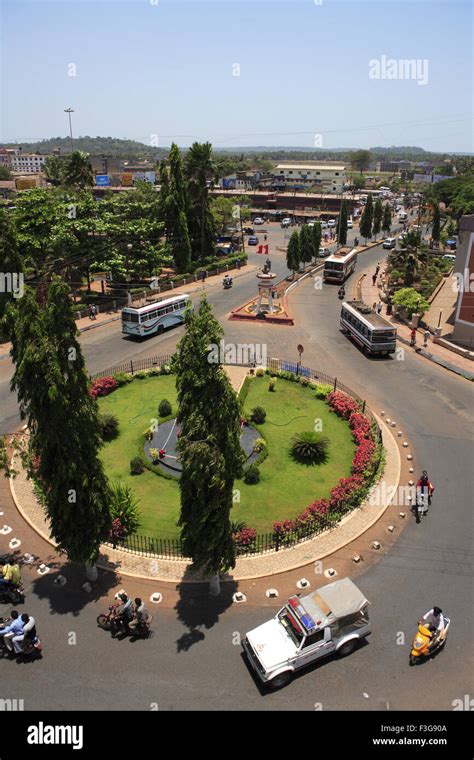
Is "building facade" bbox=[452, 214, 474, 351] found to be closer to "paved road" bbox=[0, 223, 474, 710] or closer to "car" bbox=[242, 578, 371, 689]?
"paved road" bbox=[0, 223, 474, 710]

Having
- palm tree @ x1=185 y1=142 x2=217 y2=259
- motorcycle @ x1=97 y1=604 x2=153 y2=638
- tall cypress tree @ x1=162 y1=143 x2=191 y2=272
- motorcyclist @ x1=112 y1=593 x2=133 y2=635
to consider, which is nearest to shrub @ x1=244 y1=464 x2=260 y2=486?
motorcycle @ x1=97 y1=604 x2=153 y2=638

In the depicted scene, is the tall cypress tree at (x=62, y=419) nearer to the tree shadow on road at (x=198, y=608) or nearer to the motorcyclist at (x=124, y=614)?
the motorcyclist at (x=124, y=614)

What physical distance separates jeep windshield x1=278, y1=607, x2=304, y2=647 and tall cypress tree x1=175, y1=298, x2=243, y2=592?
8.22ft

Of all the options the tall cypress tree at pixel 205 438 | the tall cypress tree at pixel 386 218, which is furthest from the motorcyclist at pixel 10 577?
the tall cypress tree at pixel 386 218

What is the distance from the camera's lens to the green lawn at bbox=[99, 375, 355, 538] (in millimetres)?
20391

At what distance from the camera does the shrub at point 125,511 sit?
18.9m

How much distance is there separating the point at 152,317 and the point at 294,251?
79.6 ft

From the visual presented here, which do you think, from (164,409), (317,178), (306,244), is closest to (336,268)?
(306,244)

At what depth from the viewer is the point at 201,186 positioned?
6022cm

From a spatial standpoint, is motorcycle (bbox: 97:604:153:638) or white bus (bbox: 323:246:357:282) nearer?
motorcycle (bbox: 97:604:153:638)

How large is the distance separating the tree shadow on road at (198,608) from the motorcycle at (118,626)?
3.50ft

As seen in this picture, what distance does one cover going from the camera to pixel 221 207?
75000mm

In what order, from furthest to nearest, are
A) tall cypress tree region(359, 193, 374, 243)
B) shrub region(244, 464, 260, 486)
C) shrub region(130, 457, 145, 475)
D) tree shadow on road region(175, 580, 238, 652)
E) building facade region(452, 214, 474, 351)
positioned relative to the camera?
tall cypress tree region(359, 193, 374, 243) → building facade region(452, 214, 474, 351) → shrub region(130, 457, 145, 475) → shrub region(244, 464, 260, 486) → tree shadow on road region(175, 580, 238, 652)

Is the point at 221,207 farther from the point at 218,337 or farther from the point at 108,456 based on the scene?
the point at 218,337
